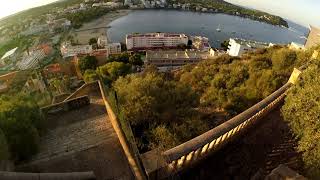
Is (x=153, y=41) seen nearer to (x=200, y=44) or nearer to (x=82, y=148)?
(x=200, y=44)

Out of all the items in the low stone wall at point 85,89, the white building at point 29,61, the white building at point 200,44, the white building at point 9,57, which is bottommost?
the white building at point 200,44

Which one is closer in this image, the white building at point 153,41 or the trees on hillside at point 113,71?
the trees on hillside at point 113,71

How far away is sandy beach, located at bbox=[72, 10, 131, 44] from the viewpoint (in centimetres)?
4629

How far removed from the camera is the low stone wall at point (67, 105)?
25.9 feet

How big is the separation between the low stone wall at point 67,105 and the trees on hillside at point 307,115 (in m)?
5.47

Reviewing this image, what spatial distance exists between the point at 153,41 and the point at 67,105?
124 ft

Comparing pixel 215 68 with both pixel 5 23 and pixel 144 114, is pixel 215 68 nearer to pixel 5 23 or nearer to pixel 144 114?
pixel 144 114

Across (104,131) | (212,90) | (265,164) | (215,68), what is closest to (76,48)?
(215,68)

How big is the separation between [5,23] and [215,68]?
64.2 feet

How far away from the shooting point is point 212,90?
39.2 ft

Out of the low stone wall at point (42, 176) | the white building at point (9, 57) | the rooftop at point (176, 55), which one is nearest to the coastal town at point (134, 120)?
the low stone wall at point (42, 176)

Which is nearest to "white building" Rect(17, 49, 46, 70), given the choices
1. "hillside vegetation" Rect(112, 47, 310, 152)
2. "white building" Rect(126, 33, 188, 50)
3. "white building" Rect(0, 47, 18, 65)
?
"white building" Rect(0, 47, 18, 65)

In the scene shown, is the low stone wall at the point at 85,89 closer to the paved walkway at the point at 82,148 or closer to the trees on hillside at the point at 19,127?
the paved walkway at the point at 82,148

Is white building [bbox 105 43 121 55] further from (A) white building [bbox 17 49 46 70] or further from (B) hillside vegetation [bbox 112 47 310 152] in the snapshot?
(B) hillside vegetation [bbox 112 47 310 152]
